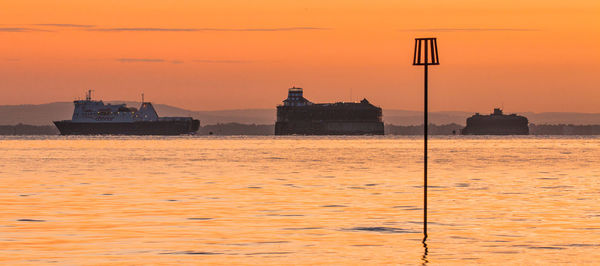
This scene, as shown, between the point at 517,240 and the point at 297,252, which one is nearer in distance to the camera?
the point at 297,252

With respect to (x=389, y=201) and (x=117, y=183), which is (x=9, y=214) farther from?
(x=117, y=183)

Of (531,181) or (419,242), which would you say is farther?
(531,181)

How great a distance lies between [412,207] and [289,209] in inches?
153

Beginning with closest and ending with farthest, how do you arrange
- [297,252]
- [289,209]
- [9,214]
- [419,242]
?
[297,252] → [419,242] → [9,214] → [289,209]

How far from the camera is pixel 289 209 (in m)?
33.8

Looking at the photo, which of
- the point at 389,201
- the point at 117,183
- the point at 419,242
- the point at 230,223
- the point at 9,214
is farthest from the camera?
the point at 117,183

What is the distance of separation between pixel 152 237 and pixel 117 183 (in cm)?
2438

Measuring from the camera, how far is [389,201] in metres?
37.5

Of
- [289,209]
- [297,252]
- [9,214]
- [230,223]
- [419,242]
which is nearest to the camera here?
[297,252]

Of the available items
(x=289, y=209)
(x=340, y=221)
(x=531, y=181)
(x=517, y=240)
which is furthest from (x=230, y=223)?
(x=531, y=181)

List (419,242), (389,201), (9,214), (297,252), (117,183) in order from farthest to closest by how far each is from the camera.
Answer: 1. (117,183)
2. (389,201)
3. (9,214)
4. (419,242)
5. (297,252)

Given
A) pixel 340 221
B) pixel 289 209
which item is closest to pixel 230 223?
pixel 340 221

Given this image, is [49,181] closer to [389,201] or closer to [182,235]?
[389,201]

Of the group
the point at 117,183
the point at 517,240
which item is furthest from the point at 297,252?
the point at 117,183
